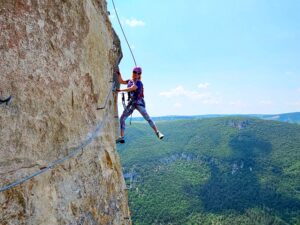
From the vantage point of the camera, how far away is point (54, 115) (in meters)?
5.40

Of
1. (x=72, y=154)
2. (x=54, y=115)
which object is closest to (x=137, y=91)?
(x=72, y=154)

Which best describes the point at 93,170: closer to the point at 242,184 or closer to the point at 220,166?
the point at 242,184

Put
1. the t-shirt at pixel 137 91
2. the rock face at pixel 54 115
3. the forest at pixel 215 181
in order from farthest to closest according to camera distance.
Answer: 1. the forest at pixel 215 181
2. the t-shirt at pixel 137 91
3. the rock face at pixel 54 115

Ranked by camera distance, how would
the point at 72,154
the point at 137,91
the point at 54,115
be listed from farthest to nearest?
the point at 137,91, the point at 72,154, the point at 54,115

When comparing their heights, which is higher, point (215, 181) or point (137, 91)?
point (137, 91)

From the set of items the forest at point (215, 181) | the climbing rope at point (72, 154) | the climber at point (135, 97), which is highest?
the climber at point (135, 97)

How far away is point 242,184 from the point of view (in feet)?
509

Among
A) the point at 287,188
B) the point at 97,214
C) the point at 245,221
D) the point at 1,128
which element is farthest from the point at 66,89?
the point at 287,188

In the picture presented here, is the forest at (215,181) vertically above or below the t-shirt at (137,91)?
below

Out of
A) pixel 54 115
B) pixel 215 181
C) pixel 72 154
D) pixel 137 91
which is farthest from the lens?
pixel 215 181

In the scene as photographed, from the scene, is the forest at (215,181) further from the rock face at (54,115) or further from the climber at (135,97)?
the rock face at (54,115)

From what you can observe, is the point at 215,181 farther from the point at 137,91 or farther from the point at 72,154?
the point at 72,154

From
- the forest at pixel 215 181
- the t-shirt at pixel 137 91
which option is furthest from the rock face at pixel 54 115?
the forest at pixel 215 181

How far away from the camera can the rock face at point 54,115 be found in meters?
4.46
